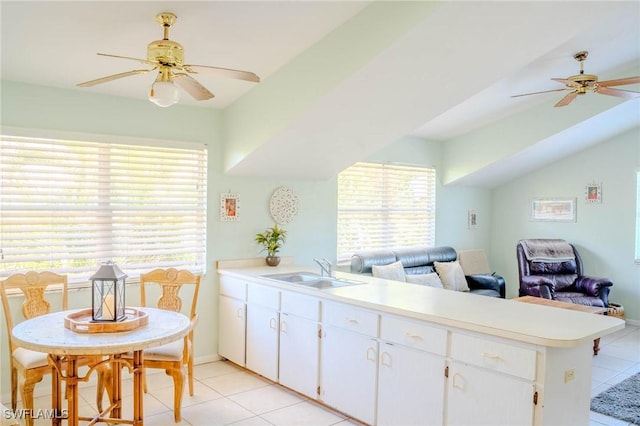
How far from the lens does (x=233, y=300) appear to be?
433cm

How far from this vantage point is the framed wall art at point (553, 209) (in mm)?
6828

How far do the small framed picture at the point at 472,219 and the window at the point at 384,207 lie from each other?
33.5 inches

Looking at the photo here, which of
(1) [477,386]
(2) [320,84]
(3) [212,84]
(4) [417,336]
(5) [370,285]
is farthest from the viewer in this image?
(3) [212,84]

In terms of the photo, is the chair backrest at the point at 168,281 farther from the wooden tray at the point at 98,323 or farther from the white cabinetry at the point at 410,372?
the white cabinetry at the point at 410,372

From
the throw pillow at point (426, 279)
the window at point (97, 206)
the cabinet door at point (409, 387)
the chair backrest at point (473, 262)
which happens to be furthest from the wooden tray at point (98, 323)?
the chair backrest at point (473, 262)

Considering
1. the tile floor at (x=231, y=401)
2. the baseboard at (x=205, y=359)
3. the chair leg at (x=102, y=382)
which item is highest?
Result: the chair leg at (x=102, y=382)

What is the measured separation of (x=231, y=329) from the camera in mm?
4359

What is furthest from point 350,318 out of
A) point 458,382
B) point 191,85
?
point 191,85

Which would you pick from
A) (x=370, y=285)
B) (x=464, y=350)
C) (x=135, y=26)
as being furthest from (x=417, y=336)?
(x=135, y=26)

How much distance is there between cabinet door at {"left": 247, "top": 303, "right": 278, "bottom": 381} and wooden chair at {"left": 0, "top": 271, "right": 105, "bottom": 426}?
46.1 inches

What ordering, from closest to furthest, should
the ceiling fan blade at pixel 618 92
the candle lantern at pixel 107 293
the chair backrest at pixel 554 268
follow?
the candle lantern at pixel 107 293 → the ceiling fan blade at pixel 618 92 → the chair backrest at pixel 554 268

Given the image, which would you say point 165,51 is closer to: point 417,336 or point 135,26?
point 135,26

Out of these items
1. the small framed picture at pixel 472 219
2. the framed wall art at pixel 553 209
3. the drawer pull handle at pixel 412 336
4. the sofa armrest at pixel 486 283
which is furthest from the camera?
the small framed picture at pixel 472 219

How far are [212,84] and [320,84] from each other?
104 cm
